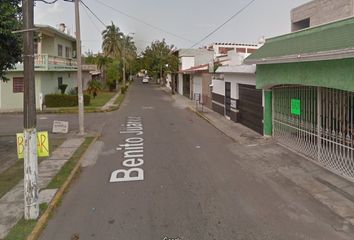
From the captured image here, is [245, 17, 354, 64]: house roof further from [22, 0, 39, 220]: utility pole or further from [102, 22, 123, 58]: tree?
[102, 22, 123, 58]: tree

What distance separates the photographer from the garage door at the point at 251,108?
49.7 ft

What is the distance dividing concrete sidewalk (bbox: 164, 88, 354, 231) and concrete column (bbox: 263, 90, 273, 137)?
43cm

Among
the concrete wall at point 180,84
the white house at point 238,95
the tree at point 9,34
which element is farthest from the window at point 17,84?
the concrete wall at point 180,84

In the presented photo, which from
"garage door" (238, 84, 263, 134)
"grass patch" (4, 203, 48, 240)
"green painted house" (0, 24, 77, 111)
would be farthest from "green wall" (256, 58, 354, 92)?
"green painted house" (0, 24, 77, 111)

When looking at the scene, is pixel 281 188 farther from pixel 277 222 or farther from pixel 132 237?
pixel 132 237

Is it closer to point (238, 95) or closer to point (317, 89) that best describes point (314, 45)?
point (317, 89)

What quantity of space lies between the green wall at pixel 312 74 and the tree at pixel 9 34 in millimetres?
7973

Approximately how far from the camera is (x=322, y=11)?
67.6 feet

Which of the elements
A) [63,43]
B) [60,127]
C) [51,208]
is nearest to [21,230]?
[51,208]

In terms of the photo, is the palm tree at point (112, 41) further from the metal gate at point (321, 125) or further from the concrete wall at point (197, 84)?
the metal gate at point (321, 125)

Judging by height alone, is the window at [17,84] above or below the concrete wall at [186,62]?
below

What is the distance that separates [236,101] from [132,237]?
46.3ft

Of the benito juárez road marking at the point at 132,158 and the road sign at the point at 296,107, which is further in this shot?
the road sign at the point at 296,107

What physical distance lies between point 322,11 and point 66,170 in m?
18.2
